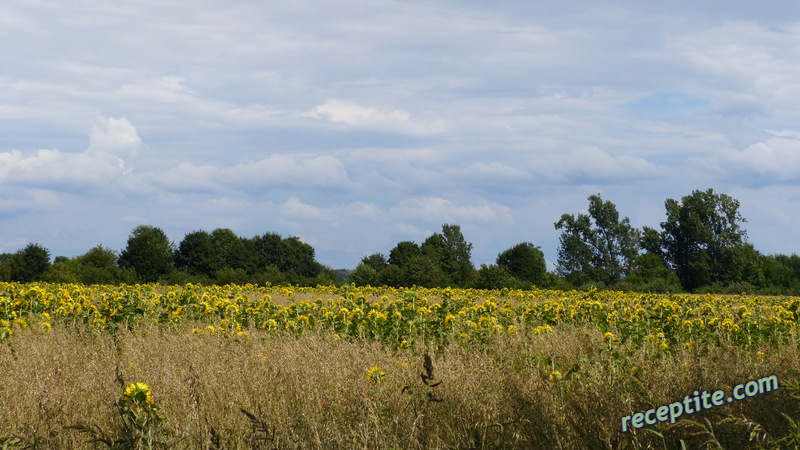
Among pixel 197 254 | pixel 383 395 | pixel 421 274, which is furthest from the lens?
pixel 197 254

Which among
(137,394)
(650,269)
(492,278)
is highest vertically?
(650,269)

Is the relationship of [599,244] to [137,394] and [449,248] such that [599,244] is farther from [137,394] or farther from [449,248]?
[137,394]

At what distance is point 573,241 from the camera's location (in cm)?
5975

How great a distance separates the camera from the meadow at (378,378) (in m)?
4.25

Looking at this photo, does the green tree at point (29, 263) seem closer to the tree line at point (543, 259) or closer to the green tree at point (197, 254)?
the tree line at point (543, 259)

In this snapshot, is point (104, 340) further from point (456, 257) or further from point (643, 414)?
point (456, 257)

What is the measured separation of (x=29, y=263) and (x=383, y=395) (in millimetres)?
34583

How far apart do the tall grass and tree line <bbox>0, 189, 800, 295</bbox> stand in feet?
83.8

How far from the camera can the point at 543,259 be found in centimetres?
4934

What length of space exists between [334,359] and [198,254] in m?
45.8

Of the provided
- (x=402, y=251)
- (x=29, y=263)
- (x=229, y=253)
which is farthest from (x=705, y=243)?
(x=29, y=263)

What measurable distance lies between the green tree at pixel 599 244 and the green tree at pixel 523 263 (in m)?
15.2

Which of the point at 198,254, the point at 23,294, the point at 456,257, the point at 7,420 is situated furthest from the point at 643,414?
the point at 198,254

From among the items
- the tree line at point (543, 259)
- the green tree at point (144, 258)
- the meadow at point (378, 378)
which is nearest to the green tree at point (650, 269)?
the tree line at point (543, 259)
